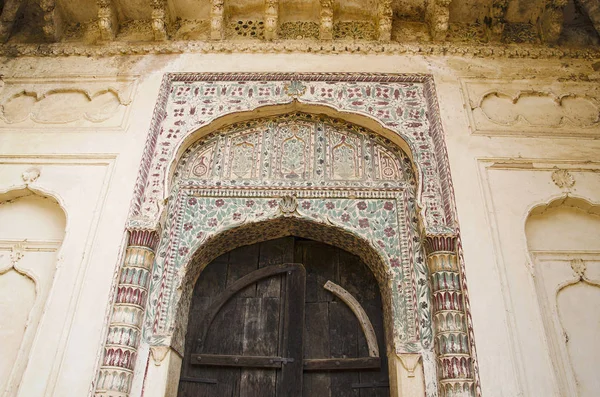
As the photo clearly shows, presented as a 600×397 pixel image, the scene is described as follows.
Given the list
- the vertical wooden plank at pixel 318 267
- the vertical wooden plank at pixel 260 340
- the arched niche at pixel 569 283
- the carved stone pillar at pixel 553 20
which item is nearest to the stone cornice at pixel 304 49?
the carved stone pillar at pixel 553 20

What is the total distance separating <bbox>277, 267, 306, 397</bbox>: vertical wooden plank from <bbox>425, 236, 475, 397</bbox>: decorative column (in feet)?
3.41

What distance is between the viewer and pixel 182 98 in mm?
4816

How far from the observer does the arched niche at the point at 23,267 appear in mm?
3758

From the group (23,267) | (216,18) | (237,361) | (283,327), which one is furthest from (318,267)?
(216,18)

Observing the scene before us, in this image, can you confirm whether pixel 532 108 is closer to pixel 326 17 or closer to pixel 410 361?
pixel 326 17

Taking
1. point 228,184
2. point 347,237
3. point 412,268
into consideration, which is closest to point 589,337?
point 412,268

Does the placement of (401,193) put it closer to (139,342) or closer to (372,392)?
(372,392)

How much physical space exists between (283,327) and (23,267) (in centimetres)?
206

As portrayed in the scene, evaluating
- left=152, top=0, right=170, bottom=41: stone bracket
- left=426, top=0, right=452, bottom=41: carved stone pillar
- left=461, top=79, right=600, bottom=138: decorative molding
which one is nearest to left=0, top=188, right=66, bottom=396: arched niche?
left=152, top=0, right=170, bottom=41: stone bracket

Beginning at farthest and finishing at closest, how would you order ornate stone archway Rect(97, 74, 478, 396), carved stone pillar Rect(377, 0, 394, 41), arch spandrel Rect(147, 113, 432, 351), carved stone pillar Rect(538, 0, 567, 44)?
carved stone pillar Rect(377, 0, 394, 41) → carved stone pillar Rect(538, 0, 567, 44) → arch spandrel Rect(147, 113, 432, 351) → ornate stone archway Rect(97, 74, 478, 396)

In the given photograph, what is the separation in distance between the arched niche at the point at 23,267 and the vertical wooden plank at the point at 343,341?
218cm

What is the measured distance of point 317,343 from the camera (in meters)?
4.15

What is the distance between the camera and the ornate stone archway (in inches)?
146

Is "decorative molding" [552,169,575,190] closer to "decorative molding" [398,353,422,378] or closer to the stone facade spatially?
the stone facade
